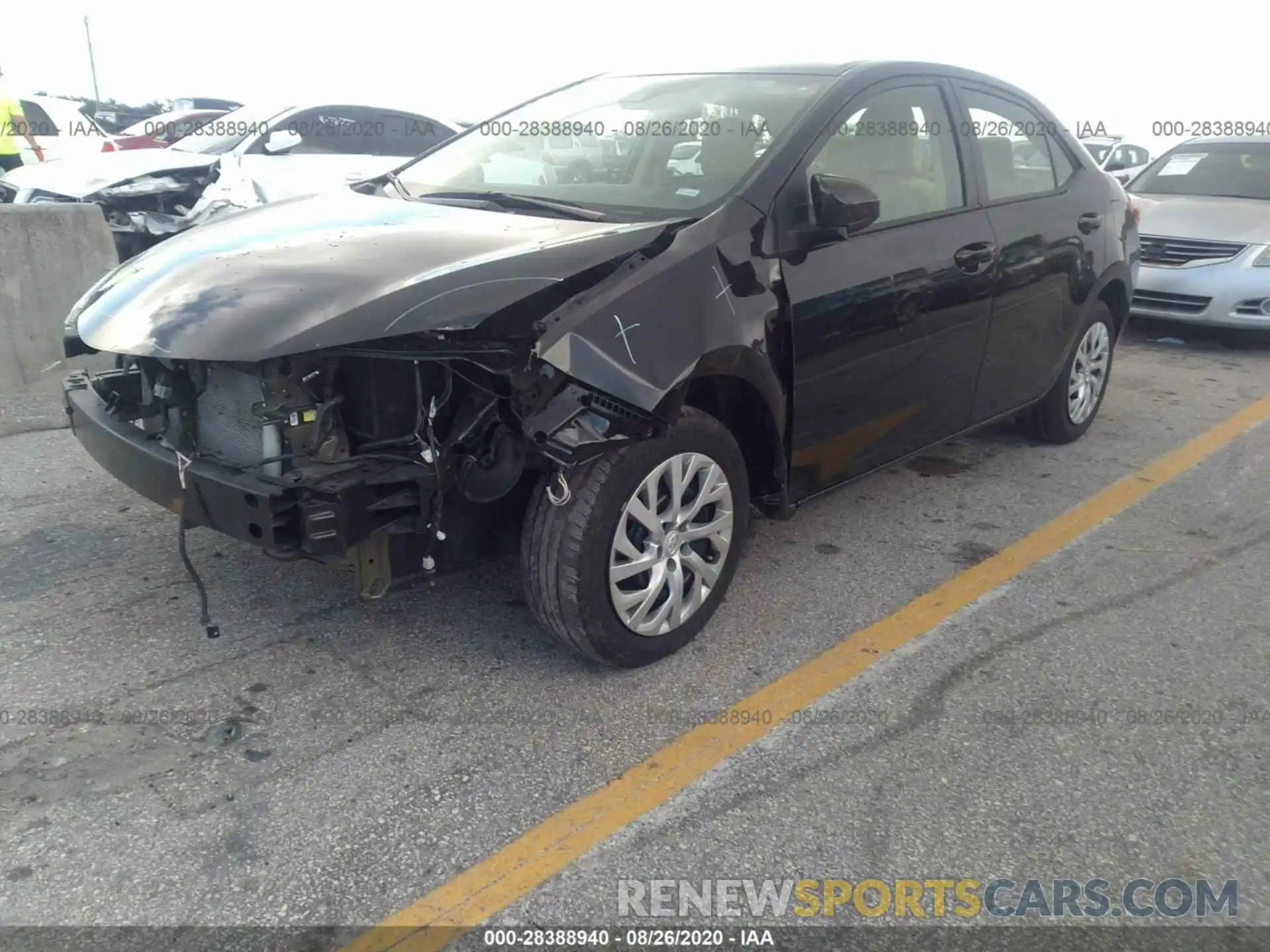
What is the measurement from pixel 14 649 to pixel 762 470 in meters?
2.31

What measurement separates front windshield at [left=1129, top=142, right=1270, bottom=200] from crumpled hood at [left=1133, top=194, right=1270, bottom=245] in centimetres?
18

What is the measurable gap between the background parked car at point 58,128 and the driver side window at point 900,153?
1089cm

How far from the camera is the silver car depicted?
7469mm

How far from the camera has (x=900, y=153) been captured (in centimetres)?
371

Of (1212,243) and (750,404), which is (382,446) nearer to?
(750,404)

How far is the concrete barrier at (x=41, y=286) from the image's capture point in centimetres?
530

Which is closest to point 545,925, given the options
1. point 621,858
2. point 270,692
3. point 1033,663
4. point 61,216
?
point 621,858

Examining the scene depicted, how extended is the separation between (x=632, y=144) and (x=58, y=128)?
12213mm

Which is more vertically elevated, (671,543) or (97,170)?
(97,170)

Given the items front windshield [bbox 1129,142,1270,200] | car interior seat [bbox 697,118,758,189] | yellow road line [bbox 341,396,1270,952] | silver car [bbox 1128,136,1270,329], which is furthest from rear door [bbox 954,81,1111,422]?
front windshield [bbox 1129,142,1270,200]

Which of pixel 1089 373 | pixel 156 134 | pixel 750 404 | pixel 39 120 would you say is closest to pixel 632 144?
pixel 750 404

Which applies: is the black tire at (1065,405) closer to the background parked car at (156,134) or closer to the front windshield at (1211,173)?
the front windshield at (1211,173)

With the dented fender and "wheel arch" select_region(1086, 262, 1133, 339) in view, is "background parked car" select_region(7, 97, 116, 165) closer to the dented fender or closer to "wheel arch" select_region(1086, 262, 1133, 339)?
"wheel arch" select_region(1086, 262, 1133, 339)

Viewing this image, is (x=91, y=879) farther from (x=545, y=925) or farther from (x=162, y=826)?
(x=545, y=925)
